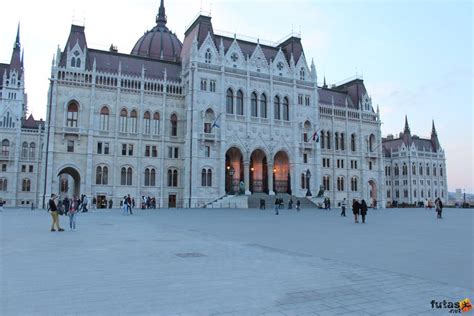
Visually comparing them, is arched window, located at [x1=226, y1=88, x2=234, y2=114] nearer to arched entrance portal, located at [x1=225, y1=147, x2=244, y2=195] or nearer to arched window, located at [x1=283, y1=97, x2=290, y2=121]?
arched entrance portal, located at [x1=225, y1=147, x2=244, y2=195]

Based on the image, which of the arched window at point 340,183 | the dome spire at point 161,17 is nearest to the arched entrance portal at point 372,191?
the arched window at point 340,183

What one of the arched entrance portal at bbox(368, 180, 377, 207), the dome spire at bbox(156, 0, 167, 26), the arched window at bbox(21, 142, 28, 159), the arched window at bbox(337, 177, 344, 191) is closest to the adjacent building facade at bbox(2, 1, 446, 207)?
the arched window at bbox(337, 177, 344, 191)

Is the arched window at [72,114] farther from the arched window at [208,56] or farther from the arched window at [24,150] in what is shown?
the arched window at [24,150]

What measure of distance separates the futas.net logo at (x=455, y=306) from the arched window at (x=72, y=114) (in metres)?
54.8

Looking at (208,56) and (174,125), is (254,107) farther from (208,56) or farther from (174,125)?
(174,125)

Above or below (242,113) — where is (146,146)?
below

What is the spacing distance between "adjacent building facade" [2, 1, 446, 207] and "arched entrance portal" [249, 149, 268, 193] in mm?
165

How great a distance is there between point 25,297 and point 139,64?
190 feet

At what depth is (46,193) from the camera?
168 ft

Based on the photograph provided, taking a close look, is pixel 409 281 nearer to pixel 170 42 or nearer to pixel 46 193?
pixel 46 193

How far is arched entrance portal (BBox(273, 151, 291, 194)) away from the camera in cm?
6450

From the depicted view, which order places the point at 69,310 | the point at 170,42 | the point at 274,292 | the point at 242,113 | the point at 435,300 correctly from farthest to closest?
1. the point at 170,42
2. the point at 242,113
3. the point at 274,292
4. the point at 435,300
5. the point at 69,310

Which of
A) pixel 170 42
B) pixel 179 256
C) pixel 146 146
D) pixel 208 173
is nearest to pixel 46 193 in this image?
pixel 146 146

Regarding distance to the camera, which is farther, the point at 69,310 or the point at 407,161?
the point at 407,161
